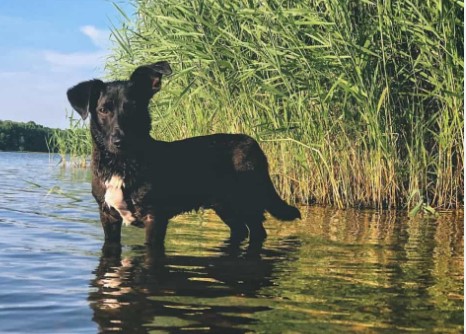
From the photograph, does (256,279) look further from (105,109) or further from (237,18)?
(237,18)

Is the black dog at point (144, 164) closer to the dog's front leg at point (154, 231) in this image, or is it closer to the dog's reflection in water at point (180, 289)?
the dog's front leg at point (154, 231)

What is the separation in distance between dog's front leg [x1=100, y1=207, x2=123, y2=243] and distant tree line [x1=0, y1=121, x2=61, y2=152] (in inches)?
1968

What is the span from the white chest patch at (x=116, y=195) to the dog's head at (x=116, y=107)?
224 millimetres

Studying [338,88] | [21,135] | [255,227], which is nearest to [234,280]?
[255,227]

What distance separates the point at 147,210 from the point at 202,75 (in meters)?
3.21

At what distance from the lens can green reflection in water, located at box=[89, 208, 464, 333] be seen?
309 cm

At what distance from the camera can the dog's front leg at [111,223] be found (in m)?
5.11

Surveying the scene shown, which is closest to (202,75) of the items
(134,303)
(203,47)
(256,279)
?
(203,47)

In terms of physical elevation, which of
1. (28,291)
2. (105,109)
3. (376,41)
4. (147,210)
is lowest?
(28,291)

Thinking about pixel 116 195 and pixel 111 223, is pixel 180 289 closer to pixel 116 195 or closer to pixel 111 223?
pixel 116 195

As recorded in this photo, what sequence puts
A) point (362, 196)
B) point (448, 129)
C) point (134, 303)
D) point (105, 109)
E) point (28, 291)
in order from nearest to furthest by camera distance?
point (134, 303), point (28, 291), point (105, 109), point (448, 129), point (362, 196)

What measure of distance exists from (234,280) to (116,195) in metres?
1.37

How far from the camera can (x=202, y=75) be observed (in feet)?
26.1

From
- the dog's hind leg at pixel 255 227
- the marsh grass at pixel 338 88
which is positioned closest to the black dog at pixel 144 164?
the dog's hind leg at pixel 255 227
